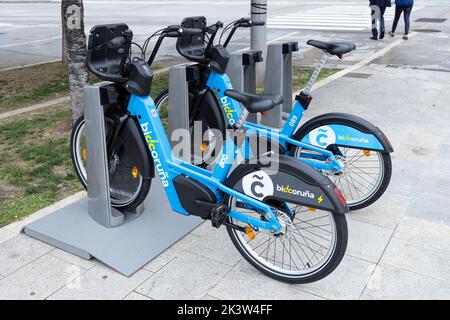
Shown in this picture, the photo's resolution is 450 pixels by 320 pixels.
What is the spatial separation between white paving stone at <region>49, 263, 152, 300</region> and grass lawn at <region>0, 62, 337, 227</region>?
3.53 ft

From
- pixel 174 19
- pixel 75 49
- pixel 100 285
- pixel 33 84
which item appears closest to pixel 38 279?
pixel 100 285

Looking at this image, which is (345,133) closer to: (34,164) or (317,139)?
(317,139)

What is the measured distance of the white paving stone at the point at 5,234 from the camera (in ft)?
11.8

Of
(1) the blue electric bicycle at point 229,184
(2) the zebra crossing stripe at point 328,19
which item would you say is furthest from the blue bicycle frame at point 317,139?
(2) the zebra crossing stripe at point 328,19

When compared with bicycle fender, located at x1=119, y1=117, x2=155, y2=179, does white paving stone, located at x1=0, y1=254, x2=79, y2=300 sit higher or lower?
lower

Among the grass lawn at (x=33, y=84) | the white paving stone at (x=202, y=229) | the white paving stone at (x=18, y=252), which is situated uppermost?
the grass lawn at (x=33, y=84)

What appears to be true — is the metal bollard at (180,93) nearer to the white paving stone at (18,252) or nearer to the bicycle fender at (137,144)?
the bicycle fender at (137,144)

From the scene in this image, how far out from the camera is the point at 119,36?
11.5 ft

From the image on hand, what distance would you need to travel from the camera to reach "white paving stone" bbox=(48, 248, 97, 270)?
A: 3297 millimetres

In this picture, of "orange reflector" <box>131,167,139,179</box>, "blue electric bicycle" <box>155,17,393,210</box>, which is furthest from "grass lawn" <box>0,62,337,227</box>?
"blue electric bicycle" <box>155,17,393,210</box>

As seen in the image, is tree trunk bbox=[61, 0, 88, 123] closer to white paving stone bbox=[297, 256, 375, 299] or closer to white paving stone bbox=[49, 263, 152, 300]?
white paving stone bbox=[49, 263, 152, 300]

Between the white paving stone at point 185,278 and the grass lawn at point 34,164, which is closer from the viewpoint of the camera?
the white paving stone at point 185,278

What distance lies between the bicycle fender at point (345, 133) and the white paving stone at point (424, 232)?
23.1 inches
